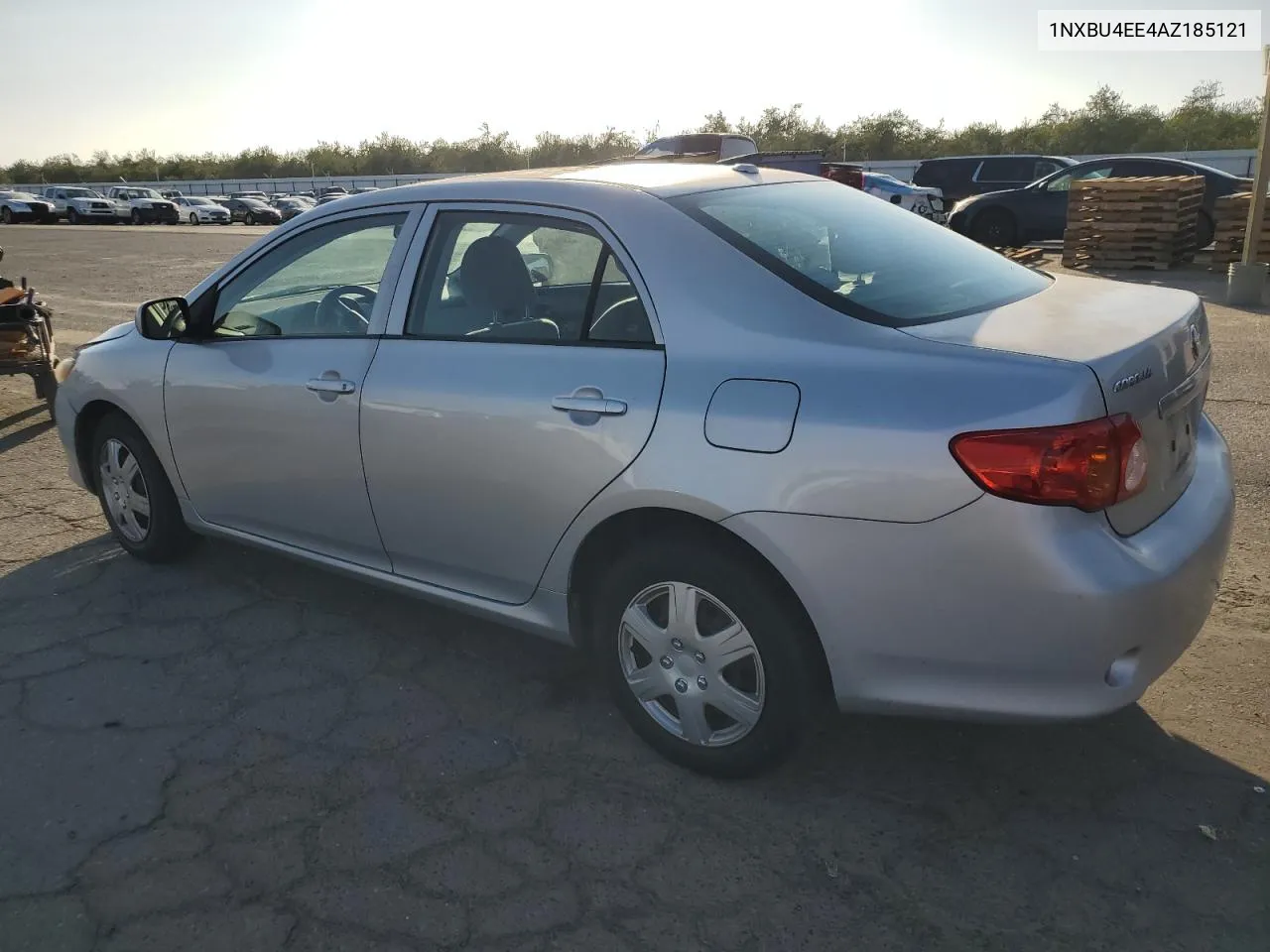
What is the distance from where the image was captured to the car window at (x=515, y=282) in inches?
117

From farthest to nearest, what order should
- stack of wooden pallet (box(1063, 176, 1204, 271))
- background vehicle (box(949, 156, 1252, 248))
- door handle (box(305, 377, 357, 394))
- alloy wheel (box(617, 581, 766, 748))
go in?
background vehicle (box(949, 156, 1252, 248)) < stack of wooden pallet (box(1063, 176, 1204, 271)) < door handle (box(305, 377, 357, 394)) < alloy wheel (box(617, 581, 766, 748))

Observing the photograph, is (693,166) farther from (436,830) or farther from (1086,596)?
(436,830)

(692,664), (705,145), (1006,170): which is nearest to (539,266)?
(692,664)

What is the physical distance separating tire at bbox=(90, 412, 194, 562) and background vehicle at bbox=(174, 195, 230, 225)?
45.4 meters

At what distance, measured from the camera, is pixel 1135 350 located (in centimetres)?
242

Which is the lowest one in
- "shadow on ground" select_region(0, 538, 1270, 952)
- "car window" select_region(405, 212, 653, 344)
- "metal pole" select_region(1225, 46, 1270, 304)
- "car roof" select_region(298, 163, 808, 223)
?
"shadow on ground" select_region(0, 538, 1270, 952)

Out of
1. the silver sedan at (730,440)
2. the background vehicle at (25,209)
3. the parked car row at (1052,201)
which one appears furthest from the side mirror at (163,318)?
the background vehicle at (25,209)

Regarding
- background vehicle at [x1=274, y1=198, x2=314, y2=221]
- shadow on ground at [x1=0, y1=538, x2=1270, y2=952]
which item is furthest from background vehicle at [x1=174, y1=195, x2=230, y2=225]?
shadow on ground at [x1=0, y1=538, x2=1270, y2=952]

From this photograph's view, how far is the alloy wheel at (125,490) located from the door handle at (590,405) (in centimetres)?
242

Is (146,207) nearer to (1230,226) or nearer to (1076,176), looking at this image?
(1076,176)

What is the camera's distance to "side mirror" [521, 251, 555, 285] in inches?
127

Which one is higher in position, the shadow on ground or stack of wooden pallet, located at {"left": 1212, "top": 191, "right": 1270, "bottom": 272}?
stack of wooden pallet, located at {"left": 1212, "top": 191, "right": 1270, "bottom": 272}

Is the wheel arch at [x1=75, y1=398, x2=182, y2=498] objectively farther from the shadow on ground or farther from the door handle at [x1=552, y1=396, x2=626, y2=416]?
the door handle at [x1=552, y1=396, x2=626, y2=416]

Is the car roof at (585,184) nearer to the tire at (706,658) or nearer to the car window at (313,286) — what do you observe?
the car window at (313,286)
